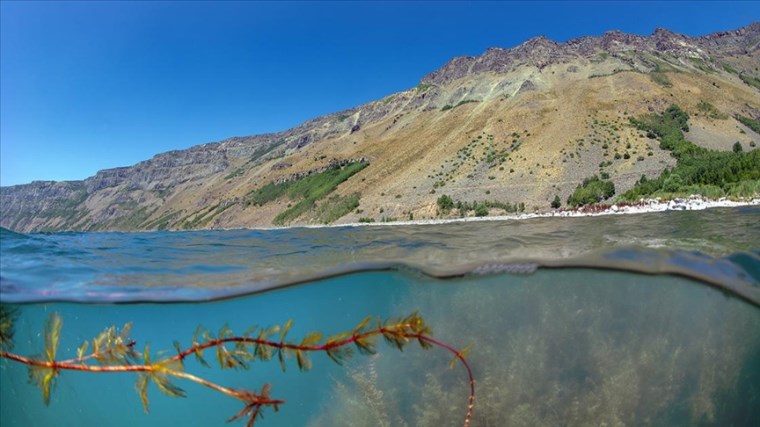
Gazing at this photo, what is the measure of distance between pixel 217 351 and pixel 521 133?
91969 mm

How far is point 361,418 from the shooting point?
998cm

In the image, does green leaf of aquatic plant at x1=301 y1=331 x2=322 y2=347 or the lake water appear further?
the lake water

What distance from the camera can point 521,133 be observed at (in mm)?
88750

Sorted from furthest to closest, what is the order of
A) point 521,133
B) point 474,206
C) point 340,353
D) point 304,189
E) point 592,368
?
point 304,189
point 521,133
point 474,206
point 592,368
point 340,353

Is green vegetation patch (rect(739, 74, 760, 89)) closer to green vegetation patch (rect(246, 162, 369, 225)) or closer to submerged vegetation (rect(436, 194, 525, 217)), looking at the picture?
green vegetation patch (rect(246, 162, 369, 225))

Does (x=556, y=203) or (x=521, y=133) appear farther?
(x=521, y=133)

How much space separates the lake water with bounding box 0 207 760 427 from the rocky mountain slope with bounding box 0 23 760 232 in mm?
45592

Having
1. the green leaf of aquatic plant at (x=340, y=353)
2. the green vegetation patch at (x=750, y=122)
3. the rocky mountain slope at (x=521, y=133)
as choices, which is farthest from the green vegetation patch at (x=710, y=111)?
the green leaf of aquatic plant at (x=340, y=353)

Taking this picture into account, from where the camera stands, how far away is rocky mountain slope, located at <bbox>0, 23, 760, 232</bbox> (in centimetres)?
6988

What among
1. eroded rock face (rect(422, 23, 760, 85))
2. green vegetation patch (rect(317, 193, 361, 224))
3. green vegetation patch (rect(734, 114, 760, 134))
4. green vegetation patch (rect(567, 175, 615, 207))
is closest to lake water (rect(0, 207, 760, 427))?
green vegetation patch (rect(567, 175, 615, 207))

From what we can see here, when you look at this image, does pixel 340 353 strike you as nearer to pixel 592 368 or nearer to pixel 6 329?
pixel 6 329

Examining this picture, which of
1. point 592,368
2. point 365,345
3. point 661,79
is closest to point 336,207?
point 661,79

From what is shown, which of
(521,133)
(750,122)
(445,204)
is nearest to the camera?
(445,204)

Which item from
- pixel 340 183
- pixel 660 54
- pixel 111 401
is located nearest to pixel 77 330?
pixel 111 401
